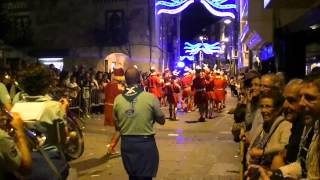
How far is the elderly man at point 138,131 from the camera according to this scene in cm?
642

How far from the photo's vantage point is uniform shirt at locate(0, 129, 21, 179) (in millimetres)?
3496

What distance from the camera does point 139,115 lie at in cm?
649

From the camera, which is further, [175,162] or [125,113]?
[175,162]

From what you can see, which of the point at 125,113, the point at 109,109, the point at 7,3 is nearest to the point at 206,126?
the point at 109,109

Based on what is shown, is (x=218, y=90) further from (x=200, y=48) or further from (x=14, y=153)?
(x=200, y=48)

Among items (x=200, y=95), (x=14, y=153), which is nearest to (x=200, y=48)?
(x=200, y=95)

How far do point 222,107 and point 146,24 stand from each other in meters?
11.7

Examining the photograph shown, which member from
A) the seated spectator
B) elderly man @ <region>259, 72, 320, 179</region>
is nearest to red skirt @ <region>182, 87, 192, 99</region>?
the seated spectator

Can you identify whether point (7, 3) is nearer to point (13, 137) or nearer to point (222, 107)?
point (222, 107)

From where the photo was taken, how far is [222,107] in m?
25.4

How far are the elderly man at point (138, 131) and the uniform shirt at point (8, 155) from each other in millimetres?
2926

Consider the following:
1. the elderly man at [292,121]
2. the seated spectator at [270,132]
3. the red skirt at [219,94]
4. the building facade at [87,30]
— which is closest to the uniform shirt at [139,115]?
the seated spectator at [270,132]

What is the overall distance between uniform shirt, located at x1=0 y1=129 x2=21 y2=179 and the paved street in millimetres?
5937

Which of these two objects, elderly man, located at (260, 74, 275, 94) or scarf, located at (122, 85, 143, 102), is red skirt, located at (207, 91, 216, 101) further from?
elderly man, located at (260, 74, 275, 94)
